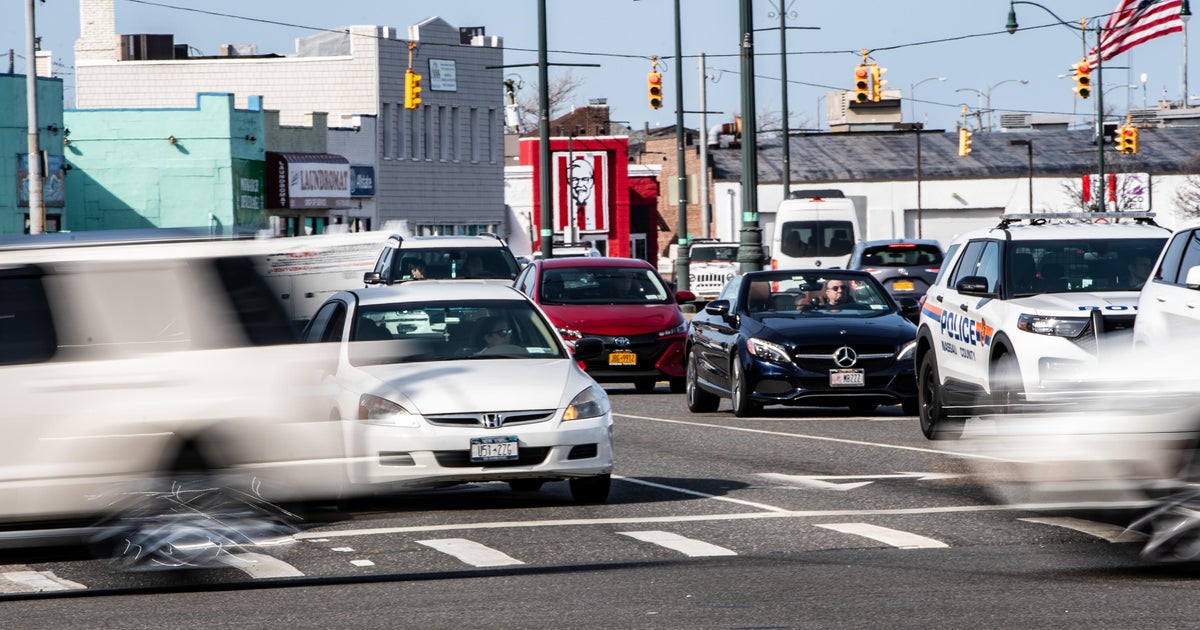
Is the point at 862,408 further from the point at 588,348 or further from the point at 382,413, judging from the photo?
the point at 382,413

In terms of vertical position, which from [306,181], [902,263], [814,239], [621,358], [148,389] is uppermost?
[306,181]

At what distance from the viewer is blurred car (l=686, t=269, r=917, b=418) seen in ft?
61.4

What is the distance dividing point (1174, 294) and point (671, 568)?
3702 mm

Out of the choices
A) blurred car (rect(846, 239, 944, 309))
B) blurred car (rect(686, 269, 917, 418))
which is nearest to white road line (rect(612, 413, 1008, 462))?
blurred car (rect(686, 269, 917, 418))

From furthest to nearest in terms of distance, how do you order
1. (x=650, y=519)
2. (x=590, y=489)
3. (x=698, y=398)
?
(x=698, y=398), (x=590, y=489), (x=650, y=519)

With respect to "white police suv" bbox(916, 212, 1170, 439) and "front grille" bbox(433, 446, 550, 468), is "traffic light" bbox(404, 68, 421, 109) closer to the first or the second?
"white police suv" bbox(916, 212, 1170, 439)

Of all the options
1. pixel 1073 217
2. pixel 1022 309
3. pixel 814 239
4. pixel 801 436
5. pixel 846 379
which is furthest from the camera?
pixel 814 239

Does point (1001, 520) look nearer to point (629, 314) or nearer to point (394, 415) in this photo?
point (394, 415)

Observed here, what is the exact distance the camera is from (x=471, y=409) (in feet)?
38.3

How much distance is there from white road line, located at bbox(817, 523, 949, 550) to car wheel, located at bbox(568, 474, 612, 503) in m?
1.68

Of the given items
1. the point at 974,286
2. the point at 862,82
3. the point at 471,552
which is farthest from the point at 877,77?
the point at 471,552

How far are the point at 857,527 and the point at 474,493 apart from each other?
3.25m

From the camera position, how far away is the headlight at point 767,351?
61.6 ft

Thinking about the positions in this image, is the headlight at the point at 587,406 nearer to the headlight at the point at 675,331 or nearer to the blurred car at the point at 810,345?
the blurred car at the point at 810,345
